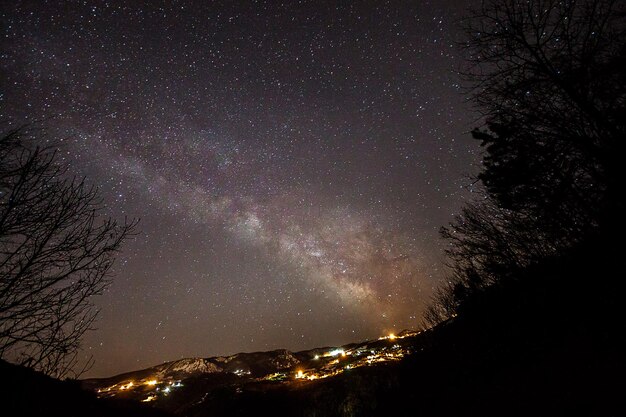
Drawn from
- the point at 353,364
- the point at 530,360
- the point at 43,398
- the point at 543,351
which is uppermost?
the point at 353,364

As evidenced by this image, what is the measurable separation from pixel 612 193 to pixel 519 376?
4165 mm

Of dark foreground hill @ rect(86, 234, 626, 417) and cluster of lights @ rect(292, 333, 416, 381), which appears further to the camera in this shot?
cluster of lights @ rect(292, 333, 416, 381)

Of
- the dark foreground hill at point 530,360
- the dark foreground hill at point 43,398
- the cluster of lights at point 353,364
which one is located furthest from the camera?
the cluster of lights at point 353,364

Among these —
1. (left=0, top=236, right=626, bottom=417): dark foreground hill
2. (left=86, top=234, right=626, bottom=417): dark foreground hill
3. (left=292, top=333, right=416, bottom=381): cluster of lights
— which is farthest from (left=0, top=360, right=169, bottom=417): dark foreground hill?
(left=292, top=333, right=416, bottom=381): cluster of lights

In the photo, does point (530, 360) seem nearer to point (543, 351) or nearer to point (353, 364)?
point (543, 351)

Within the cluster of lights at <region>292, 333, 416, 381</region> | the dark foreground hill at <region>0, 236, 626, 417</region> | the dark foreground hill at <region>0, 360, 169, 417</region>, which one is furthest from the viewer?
the cluster of lights at <region>292, 333, 416, 381</region>

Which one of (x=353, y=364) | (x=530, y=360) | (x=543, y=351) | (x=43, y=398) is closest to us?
(x=543, y=351)

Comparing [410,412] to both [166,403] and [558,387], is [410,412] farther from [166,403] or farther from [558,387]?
[166,403]

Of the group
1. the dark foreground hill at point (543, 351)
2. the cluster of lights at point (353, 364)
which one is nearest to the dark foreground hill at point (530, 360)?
the dark foreground hill at point (543, 351)

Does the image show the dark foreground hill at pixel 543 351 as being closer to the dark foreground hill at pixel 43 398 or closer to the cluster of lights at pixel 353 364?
the dark foreground hill at pixel 43 398

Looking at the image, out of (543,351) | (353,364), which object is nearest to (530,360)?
(543,351)

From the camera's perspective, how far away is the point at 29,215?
4.75 metres

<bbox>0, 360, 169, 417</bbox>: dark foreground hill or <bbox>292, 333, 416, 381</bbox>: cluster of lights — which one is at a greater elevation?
<bbox>292, 333, 416, 381</bbox>: cluster of lights

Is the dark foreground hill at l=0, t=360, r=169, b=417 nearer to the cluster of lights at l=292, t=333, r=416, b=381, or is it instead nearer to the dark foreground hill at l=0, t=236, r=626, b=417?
the dark foreground hill at l=0, t=236, r=626, b=417
